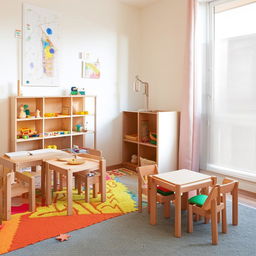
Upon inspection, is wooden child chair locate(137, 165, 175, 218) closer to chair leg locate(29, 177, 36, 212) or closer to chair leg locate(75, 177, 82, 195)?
chair leg locate(75, 177, 82, 195)

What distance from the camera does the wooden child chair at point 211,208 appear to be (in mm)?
2393

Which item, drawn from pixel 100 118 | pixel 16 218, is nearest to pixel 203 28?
pixel 100 118

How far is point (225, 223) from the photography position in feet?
8.48

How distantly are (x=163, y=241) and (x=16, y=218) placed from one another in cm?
142

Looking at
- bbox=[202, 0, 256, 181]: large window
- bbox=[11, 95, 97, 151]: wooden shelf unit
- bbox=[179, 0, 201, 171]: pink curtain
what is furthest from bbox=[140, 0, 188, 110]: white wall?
bbox=[11, 95, 97, 151]: wooden shelf unit

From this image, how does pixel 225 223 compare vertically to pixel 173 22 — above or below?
below

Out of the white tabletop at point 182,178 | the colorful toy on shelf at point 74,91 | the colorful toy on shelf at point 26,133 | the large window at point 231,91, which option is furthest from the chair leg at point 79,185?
the large window at point 231,91

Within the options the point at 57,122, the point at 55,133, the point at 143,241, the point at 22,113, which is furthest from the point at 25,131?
the point at 143,241

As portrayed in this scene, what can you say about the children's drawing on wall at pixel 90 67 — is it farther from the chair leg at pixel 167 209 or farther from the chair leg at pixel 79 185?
the chair leg at pixel 167 209

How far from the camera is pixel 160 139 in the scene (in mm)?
4250

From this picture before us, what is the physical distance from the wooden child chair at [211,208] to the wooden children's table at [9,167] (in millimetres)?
1628

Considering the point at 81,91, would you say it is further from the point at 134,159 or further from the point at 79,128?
the point at 134,159

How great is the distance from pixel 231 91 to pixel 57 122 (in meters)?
2.47

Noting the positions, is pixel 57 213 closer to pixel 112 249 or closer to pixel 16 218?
pixel 16 218
